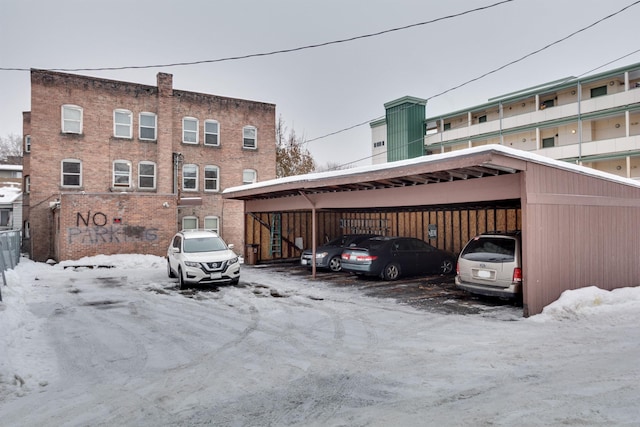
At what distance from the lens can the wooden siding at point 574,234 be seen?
8234 mm

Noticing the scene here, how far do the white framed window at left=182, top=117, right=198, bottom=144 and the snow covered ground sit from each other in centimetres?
1677

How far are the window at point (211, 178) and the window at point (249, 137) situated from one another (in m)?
2.70

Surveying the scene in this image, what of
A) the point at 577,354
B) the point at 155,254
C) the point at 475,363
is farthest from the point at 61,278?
the point at 577,354

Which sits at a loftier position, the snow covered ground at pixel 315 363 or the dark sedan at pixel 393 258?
the dark sedan at pixel 393 258

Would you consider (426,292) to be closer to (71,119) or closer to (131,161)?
(131,161)

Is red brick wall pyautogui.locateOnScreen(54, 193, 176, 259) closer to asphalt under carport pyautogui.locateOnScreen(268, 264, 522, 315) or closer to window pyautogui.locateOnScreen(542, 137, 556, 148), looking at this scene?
asphalt under carport pyautogui.locateOnScreen(268, 264, 522, 315)

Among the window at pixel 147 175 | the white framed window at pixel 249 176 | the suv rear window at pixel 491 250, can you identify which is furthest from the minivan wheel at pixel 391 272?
the window at pixel 147 175

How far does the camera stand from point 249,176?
27922mm

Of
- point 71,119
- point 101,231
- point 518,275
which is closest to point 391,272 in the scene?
point 518,275

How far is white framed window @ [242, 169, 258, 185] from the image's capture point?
27656 millimetres

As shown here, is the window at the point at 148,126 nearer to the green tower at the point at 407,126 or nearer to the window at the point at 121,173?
the window at the point at 121,173

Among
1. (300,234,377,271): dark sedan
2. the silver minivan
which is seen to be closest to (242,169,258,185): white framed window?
(300,234,377,271): dark sedan

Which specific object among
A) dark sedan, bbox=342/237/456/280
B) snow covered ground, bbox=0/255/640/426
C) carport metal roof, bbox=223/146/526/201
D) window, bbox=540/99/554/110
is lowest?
snow covered ground, bbox=0/255/640/426

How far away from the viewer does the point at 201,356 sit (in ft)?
19.9
